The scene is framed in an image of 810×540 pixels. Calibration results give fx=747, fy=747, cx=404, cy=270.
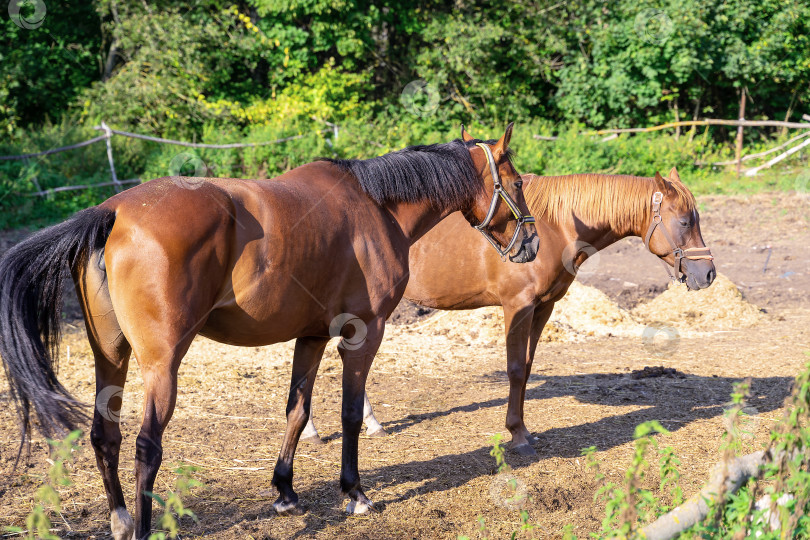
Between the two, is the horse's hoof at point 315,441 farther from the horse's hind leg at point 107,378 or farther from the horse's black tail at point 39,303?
the horse's black tail at point 39,303

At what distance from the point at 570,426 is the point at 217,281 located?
10.5ft

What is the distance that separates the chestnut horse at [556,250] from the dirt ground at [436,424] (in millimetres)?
473

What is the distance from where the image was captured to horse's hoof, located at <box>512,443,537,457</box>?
16.2ft

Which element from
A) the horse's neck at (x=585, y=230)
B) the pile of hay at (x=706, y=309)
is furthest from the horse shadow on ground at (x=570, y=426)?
the pile of hay at (x=706, y=309)

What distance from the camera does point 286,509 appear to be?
3.90m

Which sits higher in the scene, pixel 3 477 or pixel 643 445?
pixel 643 445

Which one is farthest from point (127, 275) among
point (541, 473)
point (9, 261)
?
point (541, 473)

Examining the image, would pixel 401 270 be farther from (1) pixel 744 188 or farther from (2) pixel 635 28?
(2) pixel 635 28

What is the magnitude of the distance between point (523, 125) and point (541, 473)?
46.5 ft

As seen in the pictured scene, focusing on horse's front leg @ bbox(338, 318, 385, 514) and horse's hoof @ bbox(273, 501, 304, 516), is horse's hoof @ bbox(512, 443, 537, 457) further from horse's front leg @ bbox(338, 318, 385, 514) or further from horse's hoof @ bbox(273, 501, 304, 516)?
horse's hoof @ bbox(273, 501, 304, 516)

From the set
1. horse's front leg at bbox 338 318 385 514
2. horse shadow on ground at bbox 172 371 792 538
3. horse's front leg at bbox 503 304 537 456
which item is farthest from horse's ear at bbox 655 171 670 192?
horse's front leg at bbox 338 318 385 514

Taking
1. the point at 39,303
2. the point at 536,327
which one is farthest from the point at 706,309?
the point at 39,303

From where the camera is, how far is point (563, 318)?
8414 millimetres

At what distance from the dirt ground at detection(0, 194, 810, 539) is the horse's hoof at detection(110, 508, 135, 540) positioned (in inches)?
8.2
